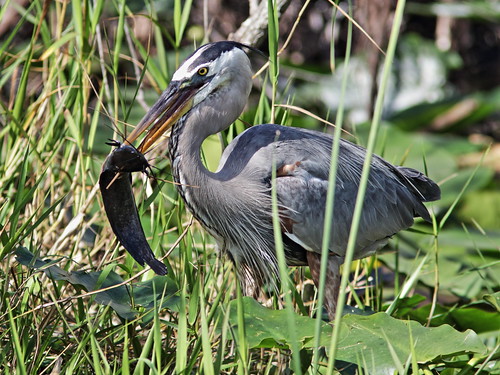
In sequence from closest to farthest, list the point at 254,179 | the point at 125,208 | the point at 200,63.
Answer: the point at 125,208
the point at 200,63
the point at 254,179

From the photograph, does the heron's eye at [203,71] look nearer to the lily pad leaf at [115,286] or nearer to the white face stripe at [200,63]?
the white face stripe at [200,63]

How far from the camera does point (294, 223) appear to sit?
247 centimetres

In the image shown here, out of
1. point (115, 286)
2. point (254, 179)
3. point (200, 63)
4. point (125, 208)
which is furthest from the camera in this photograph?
point (254, 179)

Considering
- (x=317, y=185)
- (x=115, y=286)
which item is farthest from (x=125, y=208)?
(x=317, y=185)

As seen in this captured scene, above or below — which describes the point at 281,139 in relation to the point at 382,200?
above

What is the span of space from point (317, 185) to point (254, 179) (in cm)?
21

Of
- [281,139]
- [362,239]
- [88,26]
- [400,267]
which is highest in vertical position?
[88,26]

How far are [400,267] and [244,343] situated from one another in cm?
171

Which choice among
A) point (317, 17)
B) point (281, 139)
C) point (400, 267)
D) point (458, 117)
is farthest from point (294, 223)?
point (317, 17)

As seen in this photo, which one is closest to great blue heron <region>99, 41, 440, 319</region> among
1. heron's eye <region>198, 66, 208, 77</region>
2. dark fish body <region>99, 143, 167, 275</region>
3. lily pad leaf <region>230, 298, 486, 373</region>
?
heron's eye <region>198, 66, 208, 77</region>

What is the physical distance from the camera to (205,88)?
235 centimetres

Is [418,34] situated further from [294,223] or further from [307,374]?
[307,374]

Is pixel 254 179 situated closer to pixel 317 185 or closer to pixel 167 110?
pixel 317 185

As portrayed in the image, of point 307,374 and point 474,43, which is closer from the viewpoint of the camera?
point 307,374
